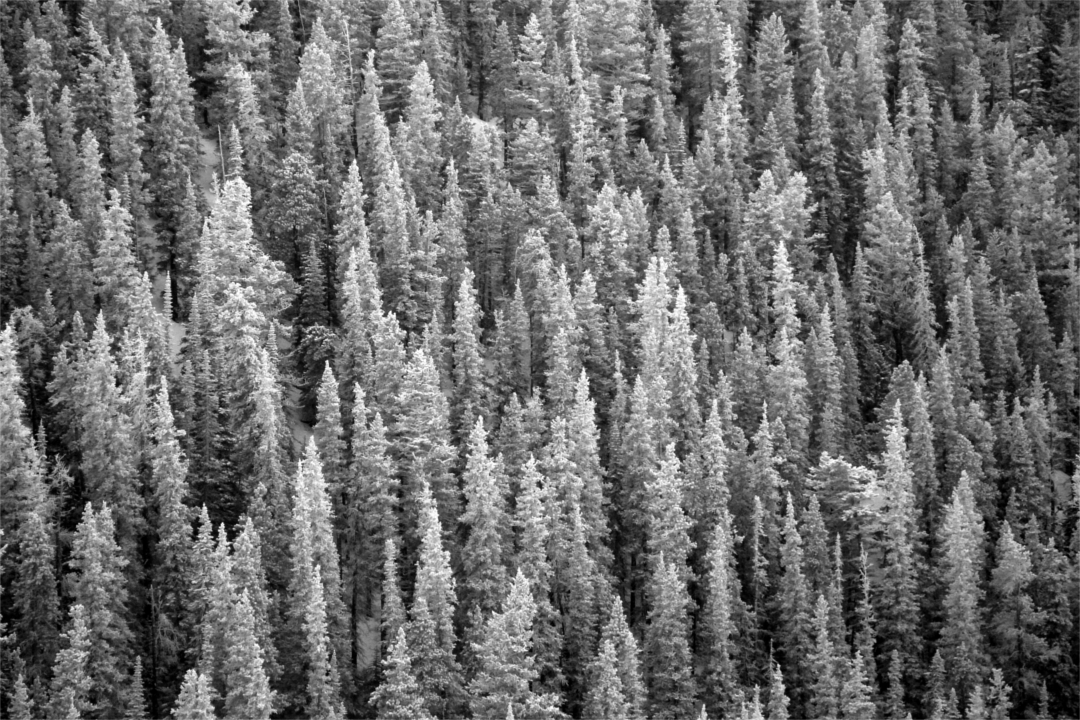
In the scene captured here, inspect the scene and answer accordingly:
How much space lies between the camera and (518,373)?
337 ft

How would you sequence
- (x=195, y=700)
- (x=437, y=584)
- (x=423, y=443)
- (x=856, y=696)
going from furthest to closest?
1. (x=423, y=443)
2. (x=856, y=696)
3. (x=437, y=584)
4. (x=195, y=700)

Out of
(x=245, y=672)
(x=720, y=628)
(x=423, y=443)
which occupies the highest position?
(x=423, y=443)

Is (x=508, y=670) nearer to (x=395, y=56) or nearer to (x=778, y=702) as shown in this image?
(x=778, y=702)

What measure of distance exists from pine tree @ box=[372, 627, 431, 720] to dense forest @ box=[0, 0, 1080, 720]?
0.26 metres

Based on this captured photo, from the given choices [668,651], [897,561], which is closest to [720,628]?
[668,651]

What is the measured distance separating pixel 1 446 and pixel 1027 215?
235ft

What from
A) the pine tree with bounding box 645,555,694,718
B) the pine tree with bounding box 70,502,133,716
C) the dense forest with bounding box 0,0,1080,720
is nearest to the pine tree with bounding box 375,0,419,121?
the dense forest with bounding box 0,0,1080,720

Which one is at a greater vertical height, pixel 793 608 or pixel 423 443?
pixel 423 443

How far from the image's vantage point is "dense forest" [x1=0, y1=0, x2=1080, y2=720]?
88.5m

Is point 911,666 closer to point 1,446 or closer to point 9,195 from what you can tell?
point 1,446

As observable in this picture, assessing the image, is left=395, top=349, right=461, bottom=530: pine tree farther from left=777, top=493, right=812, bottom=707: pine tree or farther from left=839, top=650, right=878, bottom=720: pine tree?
left=839, top=650, right=878, bottom=720: pine tree

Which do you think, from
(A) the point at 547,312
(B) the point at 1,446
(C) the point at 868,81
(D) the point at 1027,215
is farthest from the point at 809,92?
(B) the point at 1,446

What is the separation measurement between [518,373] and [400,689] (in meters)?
23.4

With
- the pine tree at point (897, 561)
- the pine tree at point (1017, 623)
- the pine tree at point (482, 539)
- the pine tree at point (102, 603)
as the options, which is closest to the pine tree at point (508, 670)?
the pine tree at point (482, 539)
